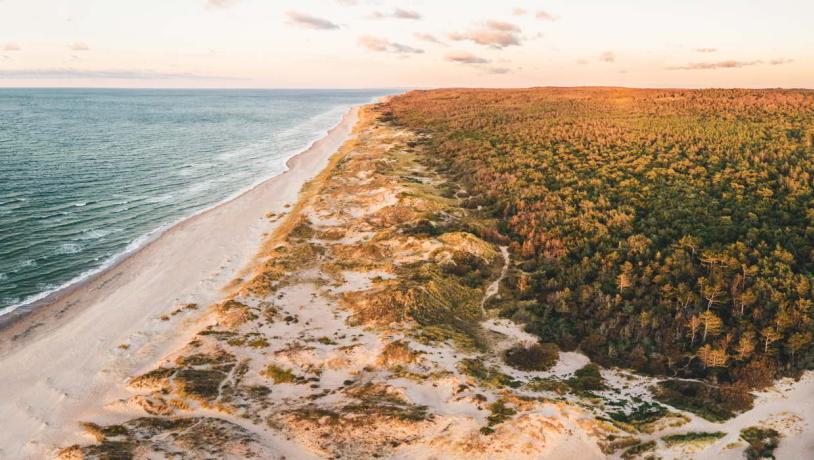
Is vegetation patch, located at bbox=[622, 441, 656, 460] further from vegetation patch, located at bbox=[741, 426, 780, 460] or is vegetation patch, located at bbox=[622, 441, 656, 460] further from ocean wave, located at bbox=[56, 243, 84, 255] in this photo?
ocean wave, located at bbox=[56, 243, 84, 255]

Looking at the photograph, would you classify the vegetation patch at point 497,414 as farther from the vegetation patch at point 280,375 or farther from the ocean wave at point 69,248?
the ocean wave at point 69,248

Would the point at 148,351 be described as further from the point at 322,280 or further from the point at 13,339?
the point at 322,280

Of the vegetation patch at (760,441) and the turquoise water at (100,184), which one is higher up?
the turquoise water at (100,184)

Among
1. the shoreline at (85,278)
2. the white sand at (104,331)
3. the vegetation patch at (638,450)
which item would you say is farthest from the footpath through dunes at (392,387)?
the shoreline at (85,278)

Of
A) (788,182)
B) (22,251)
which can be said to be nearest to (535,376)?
(788,182)

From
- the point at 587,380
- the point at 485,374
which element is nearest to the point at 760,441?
the point at 587,380

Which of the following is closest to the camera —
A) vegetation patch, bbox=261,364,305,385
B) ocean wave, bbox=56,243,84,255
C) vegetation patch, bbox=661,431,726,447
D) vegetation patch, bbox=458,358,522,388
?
vegetation patch, bbox=661,431,726,447

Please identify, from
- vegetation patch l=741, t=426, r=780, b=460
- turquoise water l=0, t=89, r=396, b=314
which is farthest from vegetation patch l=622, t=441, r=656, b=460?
turquoise water l=0, t=89, r=396, b=314
